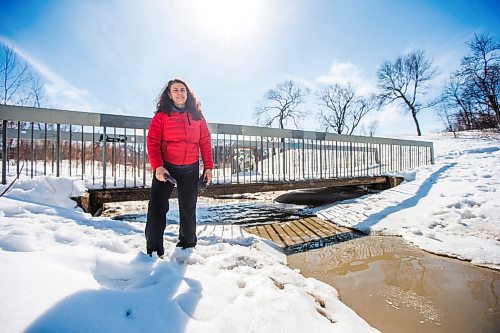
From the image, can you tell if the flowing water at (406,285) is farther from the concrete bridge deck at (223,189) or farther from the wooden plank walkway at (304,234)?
the concrete bridge deck at (223,189)

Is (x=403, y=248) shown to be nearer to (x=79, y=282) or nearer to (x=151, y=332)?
(x=151, y=332)

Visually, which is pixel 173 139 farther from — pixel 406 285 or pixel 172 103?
pixel 406 285

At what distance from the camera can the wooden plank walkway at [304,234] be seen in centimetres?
303

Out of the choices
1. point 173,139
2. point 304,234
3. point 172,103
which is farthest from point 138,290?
point 304,234

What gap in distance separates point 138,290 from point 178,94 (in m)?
1.63

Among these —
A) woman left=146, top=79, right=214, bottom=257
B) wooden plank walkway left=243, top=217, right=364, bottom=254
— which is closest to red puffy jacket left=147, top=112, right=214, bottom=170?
woman left=146, top=79, right=214, bottom=257

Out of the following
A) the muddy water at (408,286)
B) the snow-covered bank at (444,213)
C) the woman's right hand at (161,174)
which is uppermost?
the woman's right hand at (161,174)

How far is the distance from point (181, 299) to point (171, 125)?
Answer: 1426 mm

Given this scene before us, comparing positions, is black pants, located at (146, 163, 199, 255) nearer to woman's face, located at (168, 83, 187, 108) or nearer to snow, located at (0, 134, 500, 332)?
snow, located at (0, 134, 500, 332)

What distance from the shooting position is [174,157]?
2064 mm

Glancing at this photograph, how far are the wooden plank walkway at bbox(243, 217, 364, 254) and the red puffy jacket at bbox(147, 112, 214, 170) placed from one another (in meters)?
1.77

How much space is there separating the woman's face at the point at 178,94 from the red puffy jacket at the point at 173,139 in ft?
0.38

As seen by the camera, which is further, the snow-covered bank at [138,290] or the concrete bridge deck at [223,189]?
the concrete bridge deck at [223,189]

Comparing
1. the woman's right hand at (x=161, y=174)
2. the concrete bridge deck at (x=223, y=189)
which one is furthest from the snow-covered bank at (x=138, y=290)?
the concrete bridge deck at (x=223, y=189)
